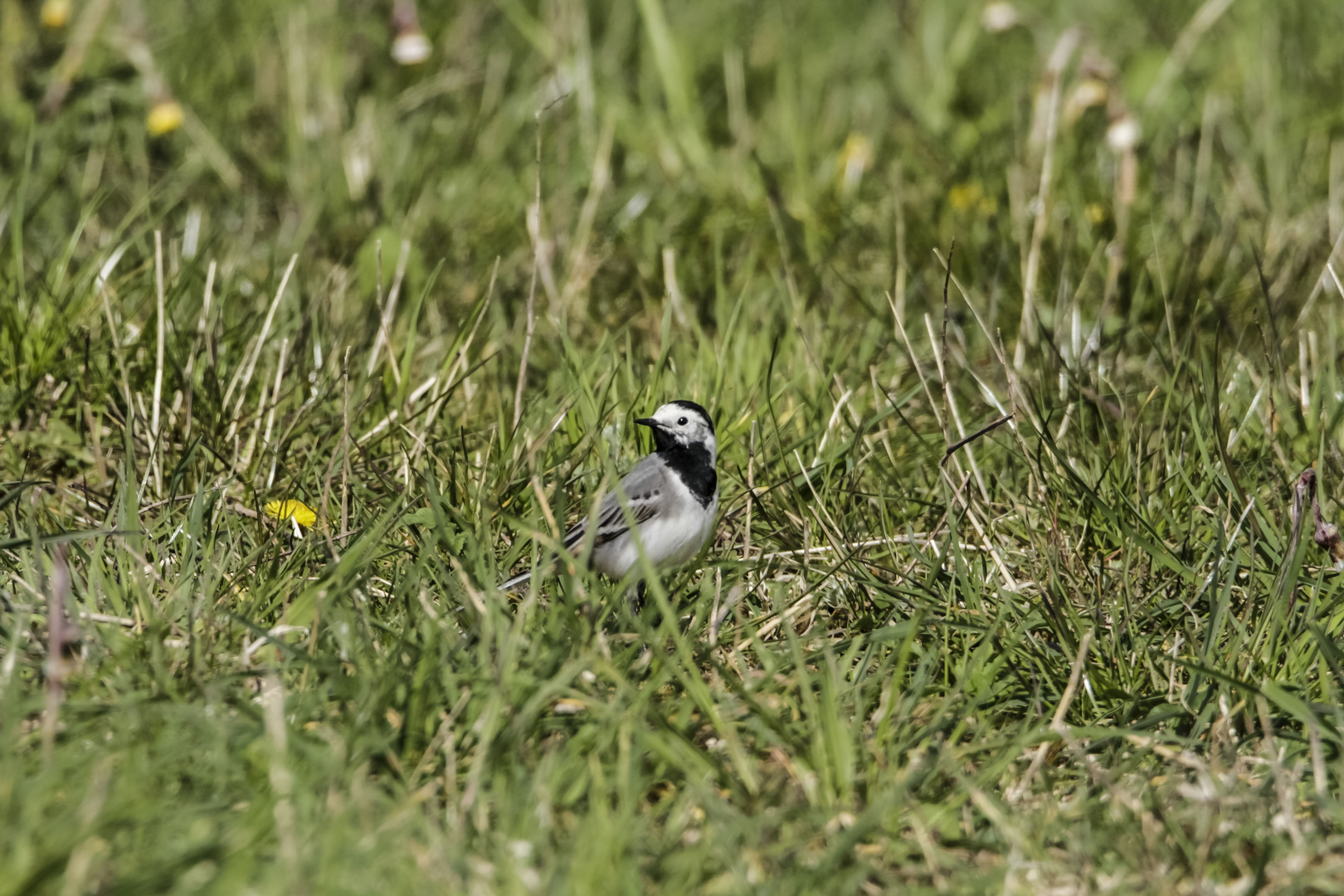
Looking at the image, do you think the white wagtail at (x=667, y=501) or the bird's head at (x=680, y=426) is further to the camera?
the bird's head at (x=680, y=426)

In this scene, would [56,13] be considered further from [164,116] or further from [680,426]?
[680,426]

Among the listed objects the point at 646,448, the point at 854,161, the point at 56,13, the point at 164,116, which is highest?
the point at 56,13

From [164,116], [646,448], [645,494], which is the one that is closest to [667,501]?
[645,494]

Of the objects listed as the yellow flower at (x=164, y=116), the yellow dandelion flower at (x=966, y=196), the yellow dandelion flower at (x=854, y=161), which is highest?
the yellow flower at (x=164, y=116)

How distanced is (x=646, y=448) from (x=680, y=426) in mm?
405

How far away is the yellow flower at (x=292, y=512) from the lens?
12.8ft

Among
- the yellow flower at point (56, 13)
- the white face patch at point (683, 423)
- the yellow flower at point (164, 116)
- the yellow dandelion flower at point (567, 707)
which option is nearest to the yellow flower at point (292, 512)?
the white face patch at point (683, 423)

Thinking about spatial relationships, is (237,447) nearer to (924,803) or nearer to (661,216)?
(924,803)

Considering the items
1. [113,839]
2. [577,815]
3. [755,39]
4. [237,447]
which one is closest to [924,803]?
[577,815]

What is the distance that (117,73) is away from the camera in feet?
22.2

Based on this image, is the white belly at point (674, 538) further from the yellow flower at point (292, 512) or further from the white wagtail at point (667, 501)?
the yellow flower at point (292, 512)

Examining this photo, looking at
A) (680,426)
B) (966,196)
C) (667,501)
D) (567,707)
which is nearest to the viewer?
(567,707)

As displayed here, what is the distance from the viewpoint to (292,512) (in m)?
3.93

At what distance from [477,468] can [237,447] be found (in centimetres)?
73
